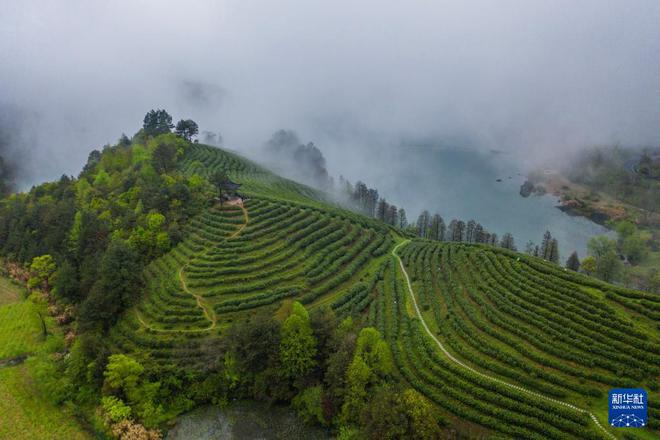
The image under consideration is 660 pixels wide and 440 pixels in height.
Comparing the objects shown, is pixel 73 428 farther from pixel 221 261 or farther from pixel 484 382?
pixel 484 382

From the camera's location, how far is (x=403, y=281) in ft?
219

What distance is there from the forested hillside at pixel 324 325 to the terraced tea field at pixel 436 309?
23cm

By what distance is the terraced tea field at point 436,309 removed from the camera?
4250cm

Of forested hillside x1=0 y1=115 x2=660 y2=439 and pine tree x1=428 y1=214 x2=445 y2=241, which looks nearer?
forested hillside x1=0 y1=115 x2=660 y2=439

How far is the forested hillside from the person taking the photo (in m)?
42.8

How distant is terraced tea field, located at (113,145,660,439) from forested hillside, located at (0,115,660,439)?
0.23 meters

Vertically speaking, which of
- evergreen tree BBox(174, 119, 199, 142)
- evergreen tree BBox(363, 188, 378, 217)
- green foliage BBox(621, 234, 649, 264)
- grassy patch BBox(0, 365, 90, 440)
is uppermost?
evergreen tree BBox(174, 119, 199, 142)

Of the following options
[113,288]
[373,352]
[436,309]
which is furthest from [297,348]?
[113,288]

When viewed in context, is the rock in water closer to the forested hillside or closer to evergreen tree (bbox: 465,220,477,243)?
evergreen tree (bbox: 465,220,477,243)

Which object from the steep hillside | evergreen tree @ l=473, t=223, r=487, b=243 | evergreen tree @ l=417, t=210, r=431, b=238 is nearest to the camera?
the steep hillside

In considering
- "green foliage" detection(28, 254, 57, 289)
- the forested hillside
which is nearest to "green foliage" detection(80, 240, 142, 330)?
the forested hillside

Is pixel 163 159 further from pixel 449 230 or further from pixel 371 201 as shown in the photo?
pixel 449 230

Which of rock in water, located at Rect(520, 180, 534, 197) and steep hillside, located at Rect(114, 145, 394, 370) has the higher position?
rock in water, located at Rect(520, 180, 534, 197)

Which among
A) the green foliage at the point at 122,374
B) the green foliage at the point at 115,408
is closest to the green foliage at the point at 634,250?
the green foliage at the point at 122,374
